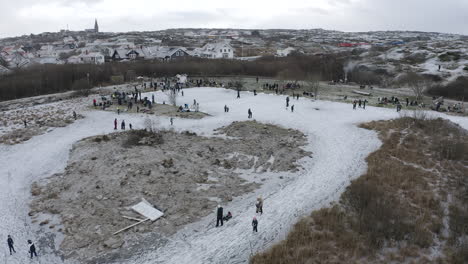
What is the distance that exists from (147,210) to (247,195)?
5181 millimetres

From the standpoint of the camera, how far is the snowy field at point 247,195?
13.4m

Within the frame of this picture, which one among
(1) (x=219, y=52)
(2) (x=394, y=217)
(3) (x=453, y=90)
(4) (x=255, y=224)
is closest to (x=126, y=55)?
(1) (x=219, y=52)

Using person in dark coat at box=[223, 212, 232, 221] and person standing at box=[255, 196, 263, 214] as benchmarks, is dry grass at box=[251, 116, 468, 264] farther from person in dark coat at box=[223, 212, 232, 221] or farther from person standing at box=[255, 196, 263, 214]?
person in dark coat at box=[223, 212, 232, 221]

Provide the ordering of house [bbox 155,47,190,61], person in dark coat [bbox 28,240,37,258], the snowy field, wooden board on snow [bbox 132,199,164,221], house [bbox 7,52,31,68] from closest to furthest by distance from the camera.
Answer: person in dark coat [bbox 28,240,37,258]
the snowy field
wooden board on snow [bbox 132,199,164,221]
house [bbox 7,52,31,68]
house [bbox 155,47,190,61]

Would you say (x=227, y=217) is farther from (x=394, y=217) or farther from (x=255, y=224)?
(x=394, y=217)

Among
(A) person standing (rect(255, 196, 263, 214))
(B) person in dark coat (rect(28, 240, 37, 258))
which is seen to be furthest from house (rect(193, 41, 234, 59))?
(B) person in dark coat (rect(28, 240, 37, 258))

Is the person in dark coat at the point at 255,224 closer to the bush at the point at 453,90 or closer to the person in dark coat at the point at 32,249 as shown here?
the person in dark coat at the point at 32,249

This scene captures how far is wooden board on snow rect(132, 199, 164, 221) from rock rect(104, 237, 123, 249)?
185cm

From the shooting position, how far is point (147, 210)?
52.6ft

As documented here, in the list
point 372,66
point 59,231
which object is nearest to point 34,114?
point 59,231

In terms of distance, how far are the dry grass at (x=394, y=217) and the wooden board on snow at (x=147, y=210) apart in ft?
18.5

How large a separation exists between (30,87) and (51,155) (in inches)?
1249

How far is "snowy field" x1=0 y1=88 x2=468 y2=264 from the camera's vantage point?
13359 mm

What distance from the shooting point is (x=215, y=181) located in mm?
19469
